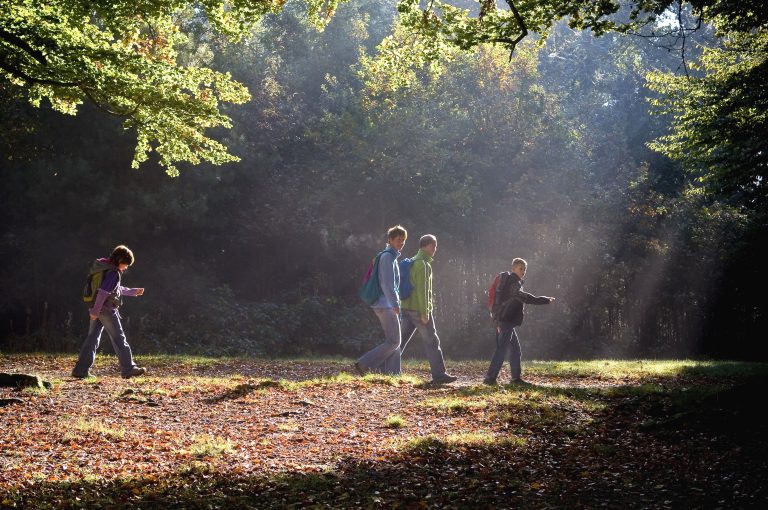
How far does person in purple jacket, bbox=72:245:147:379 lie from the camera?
1130 cm

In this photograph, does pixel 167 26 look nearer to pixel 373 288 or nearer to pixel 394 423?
pixel 373 288

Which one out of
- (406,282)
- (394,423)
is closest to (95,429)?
(394,423)

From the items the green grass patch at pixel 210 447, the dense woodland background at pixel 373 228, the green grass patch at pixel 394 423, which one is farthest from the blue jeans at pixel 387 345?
the dense woodland background at pixel 373 228

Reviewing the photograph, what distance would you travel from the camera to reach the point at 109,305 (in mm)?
11508

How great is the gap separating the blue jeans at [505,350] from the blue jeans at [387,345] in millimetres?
1464

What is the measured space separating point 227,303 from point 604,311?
13065 mm

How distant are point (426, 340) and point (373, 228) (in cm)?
1582

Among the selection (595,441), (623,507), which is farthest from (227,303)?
(623,507)

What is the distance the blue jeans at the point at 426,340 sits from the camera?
11555mm

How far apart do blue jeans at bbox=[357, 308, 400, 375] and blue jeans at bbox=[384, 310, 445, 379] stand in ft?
0.16

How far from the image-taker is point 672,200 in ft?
89.8

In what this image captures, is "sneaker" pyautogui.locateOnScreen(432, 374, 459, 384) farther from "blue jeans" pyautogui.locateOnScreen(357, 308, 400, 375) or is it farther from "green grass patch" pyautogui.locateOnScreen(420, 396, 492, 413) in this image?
"green grass patch" pyautogui.locateOnScreen(420, 396, 492, 413)

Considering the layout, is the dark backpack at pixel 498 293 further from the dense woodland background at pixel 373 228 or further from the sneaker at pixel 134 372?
the dense woodland background at pixel 373 228

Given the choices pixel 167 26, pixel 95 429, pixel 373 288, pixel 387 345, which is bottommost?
pixel 95 429
